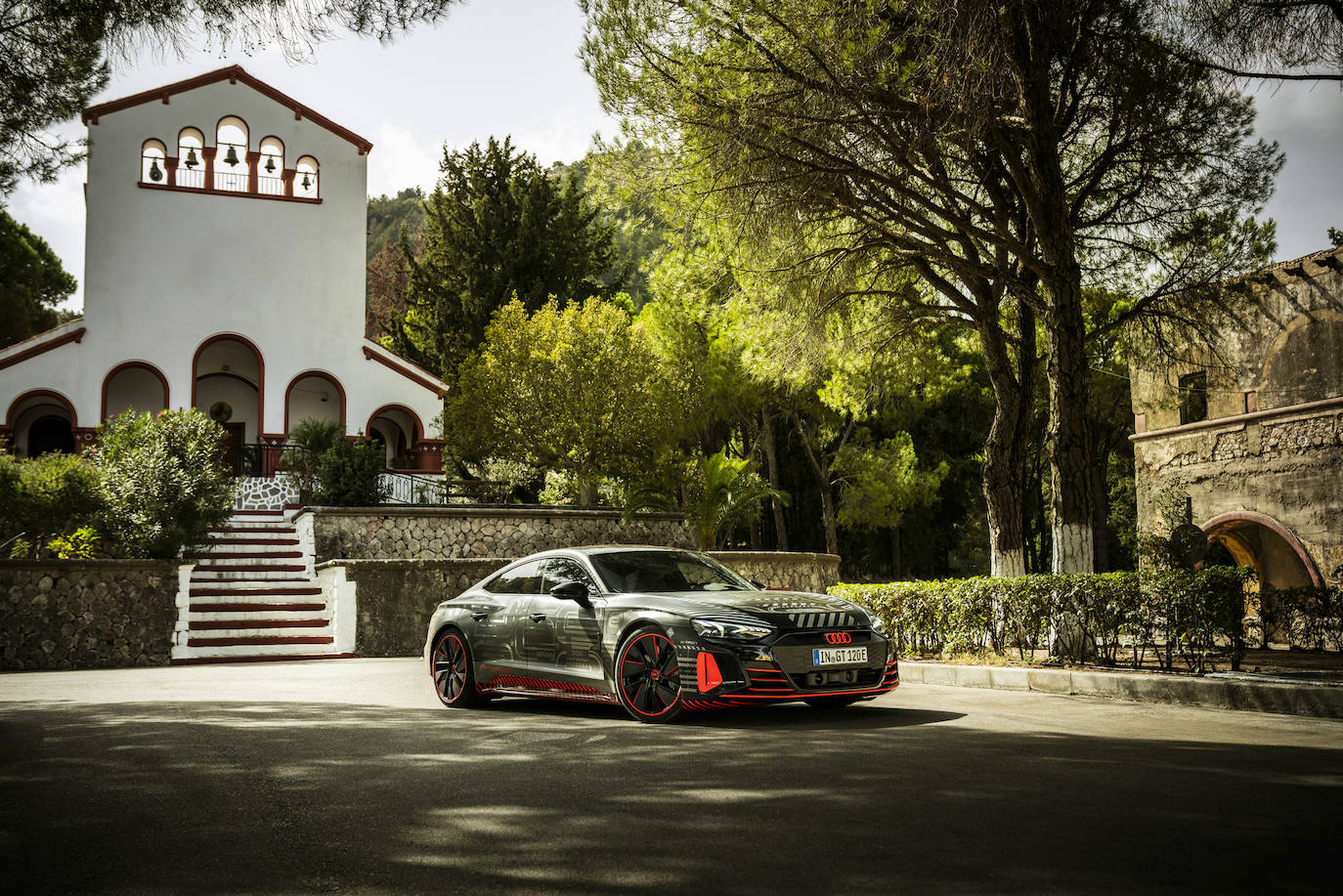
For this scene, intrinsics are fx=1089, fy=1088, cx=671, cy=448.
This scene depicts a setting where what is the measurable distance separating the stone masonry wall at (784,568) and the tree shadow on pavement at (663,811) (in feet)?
49.2

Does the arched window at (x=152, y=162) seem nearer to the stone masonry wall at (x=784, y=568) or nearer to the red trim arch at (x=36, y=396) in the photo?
the red trim arch at (x=36, y=396)

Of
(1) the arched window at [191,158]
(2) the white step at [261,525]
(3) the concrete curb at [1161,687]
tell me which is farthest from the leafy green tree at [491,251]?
(3) the concrete curb at [1161,687]

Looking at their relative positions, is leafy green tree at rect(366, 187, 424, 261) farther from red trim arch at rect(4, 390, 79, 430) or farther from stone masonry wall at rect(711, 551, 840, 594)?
stone masonry wall at rect(711, 551, 840, 594)

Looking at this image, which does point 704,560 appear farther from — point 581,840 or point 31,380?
point 31,380

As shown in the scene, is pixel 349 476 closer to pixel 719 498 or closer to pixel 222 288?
pixel 719 498

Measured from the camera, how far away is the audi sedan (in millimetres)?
8078

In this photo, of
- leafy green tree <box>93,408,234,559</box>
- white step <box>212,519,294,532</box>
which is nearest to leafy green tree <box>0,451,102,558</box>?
leafy green tree <box>93,408,234,559</box>

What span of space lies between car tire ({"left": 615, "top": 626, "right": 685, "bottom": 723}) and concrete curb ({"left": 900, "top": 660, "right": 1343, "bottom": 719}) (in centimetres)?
465

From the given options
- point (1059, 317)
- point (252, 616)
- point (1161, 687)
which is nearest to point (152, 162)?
point (252, 616)

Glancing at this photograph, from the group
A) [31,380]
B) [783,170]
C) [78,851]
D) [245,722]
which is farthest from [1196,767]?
[31,380]

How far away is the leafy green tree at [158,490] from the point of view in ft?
63.8

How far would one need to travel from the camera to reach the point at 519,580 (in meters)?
10.2

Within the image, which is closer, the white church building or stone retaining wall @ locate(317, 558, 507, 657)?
stone retaining wall @ locate(317, 558, 507, 657)

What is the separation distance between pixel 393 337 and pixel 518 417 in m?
23.3
